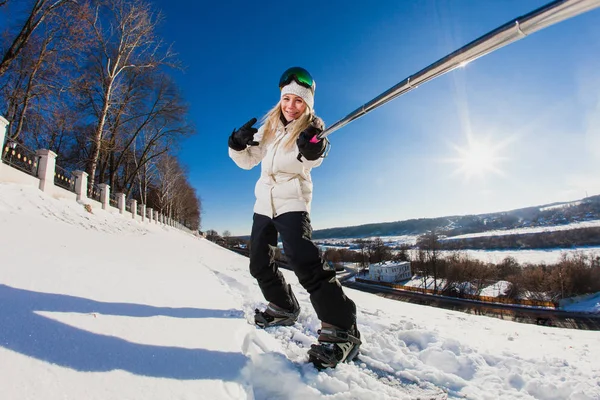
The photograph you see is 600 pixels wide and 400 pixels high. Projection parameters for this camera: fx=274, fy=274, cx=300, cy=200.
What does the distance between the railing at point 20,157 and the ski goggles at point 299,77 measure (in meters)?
8.71

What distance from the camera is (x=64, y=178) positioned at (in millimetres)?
9758

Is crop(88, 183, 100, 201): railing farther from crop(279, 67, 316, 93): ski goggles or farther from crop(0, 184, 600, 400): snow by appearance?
crop(279, 67, 316, 93): ski goggles

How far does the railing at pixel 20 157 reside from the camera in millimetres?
7259

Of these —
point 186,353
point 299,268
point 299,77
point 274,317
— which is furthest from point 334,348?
point 299,77

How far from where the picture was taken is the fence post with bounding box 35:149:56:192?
816 centimetres

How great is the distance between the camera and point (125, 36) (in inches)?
452

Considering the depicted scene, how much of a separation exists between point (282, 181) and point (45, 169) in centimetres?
978

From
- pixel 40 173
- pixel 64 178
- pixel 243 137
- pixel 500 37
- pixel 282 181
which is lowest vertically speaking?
pixel 282 181

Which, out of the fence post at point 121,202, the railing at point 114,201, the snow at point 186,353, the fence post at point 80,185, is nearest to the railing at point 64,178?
the fence post at point 80,185

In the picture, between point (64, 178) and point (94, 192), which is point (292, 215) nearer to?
point (64, 178)

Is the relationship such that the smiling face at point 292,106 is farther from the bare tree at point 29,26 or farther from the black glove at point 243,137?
the bare tree at point 29,26

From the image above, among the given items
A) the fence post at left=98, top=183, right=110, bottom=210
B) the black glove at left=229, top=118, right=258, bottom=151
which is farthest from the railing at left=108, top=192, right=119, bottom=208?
the black glove at left=229, top=118, right=258, bottom=151

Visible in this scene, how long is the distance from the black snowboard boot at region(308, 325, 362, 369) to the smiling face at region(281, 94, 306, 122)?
5.25 ft

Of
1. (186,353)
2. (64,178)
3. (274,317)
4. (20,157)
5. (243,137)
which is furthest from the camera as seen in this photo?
(64,178)
